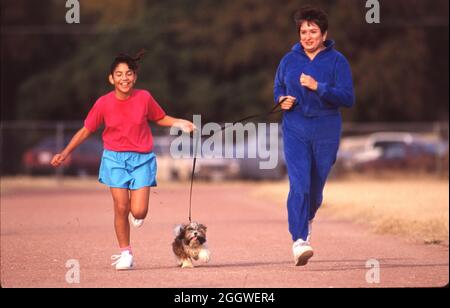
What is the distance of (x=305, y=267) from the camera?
420 inches

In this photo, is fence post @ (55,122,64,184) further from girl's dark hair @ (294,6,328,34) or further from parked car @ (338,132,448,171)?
girl's dark hair @ (294,6,328,34)

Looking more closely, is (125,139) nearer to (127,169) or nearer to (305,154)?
(127,169)

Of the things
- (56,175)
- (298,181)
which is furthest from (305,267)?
(56,175)

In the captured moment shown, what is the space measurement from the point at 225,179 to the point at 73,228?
18.9 meters

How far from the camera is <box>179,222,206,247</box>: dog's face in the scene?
1041cm

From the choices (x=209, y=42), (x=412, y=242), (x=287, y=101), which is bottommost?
(x=412, y=242)

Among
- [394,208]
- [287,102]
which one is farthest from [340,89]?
[394,208]

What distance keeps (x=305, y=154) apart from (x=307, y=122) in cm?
29

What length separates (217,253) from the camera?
40.4ft

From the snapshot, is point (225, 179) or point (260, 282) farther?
point (225, 179)

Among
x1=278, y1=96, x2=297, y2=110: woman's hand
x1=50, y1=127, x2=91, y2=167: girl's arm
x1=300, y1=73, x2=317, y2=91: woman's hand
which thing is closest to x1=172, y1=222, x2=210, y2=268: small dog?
x1=50, y1=127, x2=91, y2=167: girl's arm

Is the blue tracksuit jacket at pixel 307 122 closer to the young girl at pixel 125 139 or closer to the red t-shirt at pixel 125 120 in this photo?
the young girl at pixel 125 139

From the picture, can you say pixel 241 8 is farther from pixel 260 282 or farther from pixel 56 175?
pixel 260 282

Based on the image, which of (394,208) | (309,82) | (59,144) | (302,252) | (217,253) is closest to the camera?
(309,82)
